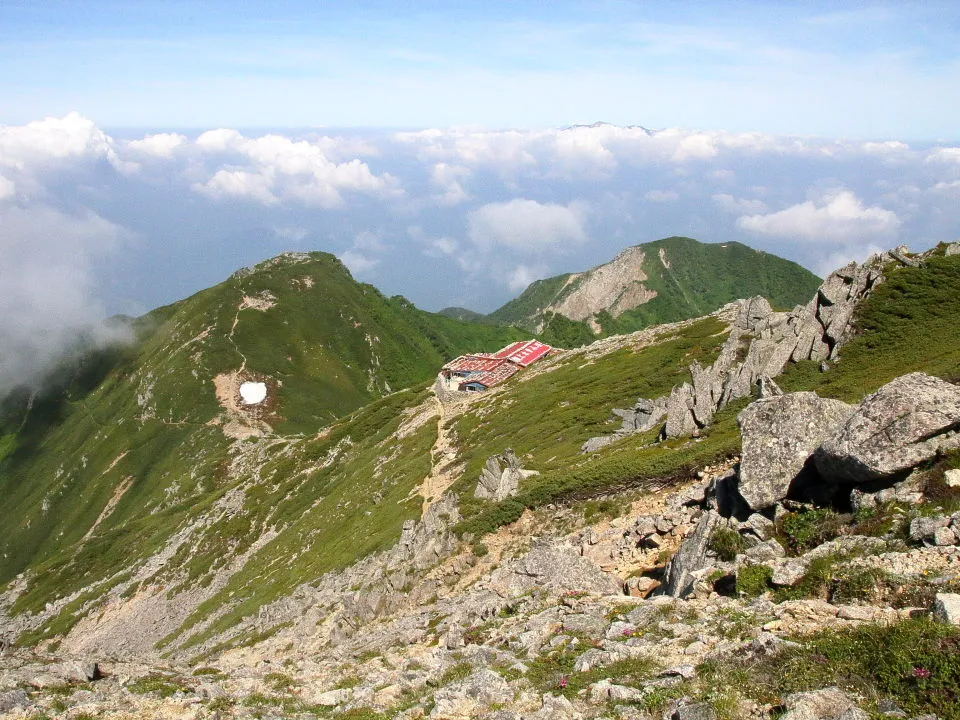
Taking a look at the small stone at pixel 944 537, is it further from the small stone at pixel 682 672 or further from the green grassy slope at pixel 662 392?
the green grassy slope at pixel 662 392

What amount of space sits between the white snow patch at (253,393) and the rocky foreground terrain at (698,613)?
488ft

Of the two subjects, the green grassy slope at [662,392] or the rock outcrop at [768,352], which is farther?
the rock outcrop at [768,352]

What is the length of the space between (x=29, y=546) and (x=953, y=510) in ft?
634

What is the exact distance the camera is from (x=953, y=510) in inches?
609

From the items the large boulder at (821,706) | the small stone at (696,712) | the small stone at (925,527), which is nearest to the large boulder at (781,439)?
the small stone at (925,527)

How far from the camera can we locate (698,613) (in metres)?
16.1

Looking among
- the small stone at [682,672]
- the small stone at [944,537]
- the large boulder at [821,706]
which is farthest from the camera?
the small stone at [944,537]

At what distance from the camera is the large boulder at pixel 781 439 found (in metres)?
20.1

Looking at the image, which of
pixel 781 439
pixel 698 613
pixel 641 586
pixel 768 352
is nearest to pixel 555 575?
pixel 641 586

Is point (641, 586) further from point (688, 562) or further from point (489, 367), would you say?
point (489, 367)

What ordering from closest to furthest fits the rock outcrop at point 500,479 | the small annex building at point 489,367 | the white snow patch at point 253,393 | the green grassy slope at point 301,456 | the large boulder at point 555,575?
the large boulder at point 555,575
the rock outcrop at point 500,479
the green grassy slope at point 301,456
the small annex building at point 489,367
the white snow patch at point 253,393

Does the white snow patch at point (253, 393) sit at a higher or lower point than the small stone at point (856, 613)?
lower

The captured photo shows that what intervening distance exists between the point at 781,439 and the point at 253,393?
560 feet

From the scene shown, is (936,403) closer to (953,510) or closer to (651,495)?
(953,510)
